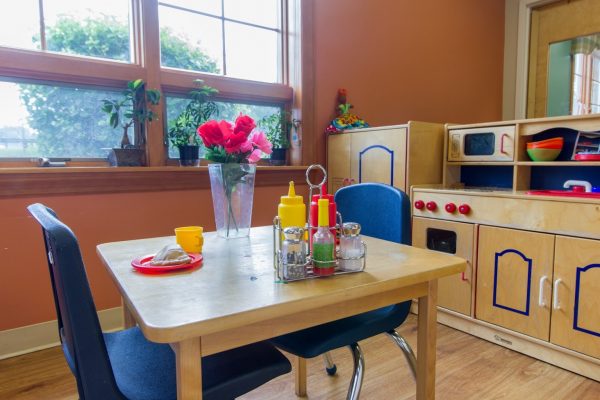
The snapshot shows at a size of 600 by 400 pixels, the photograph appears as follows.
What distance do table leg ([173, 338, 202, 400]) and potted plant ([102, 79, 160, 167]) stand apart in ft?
5.49

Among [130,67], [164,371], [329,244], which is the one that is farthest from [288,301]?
[130,67]

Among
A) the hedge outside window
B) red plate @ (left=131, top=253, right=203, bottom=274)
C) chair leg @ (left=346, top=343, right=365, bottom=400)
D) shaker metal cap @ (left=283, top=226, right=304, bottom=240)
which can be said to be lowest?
chair leg @ (left=346, top=343, right=365, bottom=400)

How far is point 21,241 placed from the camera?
196 centimetres

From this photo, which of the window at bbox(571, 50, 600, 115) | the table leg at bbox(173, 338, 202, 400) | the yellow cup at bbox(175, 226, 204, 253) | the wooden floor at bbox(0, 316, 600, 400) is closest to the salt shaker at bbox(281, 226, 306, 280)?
the table leg at bbox(173, 338, 202, 400)

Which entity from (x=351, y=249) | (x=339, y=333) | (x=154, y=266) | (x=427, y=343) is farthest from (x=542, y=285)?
(x=154, y=266)

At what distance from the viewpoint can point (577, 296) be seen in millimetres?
1766

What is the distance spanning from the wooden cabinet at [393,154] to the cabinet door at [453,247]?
0.28 metres

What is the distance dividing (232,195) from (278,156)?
1.51 m

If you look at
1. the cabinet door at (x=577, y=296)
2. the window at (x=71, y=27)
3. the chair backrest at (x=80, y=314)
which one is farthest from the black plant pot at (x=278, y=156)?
the chair backrest at (x=80, y=314)

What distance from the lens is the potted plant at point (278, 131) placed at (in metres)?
2.73

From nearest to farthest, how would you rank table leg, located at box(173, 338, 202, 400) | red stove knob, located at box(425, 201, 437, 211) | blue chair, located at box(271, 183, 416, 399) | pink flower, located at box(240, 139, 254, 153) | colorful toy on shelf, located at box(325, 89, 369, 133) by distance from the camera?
table leg, located at box(173, 338, 202, 400) → blue chair, located at box(271, 183, 416, 399) → pink flower, located at box(240, 139, 254, 153) → red stove knob, located at box(425, 201, 437, 211) → colorful toy on shelf, located at box(325, 89, 369, 133)

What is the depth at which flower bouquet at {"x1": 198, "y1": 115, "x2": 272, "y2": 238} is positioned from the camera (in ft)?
4.10

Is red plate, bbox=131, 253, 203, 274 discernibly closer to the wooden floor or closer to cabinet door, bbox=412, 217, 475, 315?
the wooden floor

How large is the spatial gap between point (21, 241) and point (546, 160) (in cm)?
265
